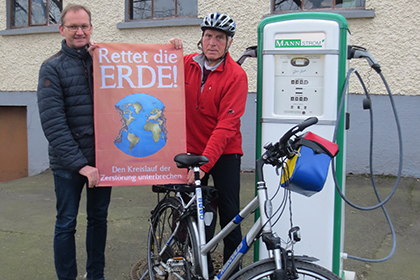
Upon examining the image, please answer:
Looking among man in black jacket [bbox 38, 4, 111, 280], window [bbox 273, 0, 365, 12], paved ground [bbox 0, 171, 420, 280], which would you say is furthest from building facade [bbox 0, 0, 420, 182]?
man in black jacket [bbox 38, 4, 111, 280]

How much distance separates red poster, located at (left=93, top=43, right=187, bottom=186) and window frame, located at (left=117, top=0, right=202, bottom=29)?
3578 mm

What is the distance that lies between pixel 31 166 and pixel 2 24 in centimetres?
275

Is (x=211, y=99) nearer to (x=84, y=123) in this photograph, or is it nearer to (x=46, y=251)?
(x=84, y=123)

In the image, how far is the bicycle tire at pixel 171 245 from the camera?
253 cm

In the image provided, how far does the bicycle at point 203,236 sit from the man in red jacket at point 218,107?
0.56ft

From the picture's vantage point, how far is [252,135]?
242 inches

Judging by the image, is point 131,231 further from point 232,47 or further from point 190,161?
point 232,47

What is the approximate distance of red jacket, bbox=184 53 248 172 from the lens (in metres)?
2.46

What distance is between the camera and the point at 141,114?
2617 millimetres

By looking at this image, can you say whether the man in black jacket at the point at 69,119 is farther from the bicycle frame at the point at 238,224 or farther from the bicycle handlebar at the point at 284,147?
the bicycle handlebar at the point at 284,147

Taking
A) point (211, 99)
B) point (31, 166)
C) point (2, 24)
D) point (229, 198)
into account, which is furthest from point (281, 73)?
point (2, 24)

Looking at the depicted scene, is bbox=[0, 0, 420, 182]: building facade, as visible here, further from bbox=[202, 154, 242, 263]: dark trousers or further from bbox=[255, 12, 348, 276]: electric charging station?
bbox=[202, 154, 242, 263]: dark trousers

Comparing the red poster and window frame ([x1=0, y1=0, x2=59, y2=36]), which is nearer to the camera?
the red poster

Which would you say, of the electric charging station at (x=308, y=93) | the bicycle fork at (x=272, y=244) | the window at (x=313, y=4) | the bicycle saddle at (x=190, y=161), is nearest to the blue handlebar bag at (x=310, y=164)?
the bicycle fork at (x=272, y=244)
